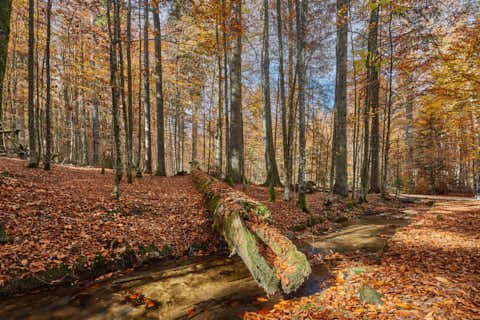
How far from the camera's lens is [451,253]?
4254 mm

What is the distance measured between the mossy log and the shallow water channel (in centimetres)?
32

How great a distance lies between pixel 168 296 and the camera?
3.83 meters

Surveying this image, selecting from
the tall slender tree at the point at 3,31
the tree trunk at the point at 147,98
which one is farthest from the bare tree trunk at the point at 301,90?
the tree trunk at the point at 147,98

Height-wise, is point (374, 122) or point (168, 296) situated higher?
point (374, 122)

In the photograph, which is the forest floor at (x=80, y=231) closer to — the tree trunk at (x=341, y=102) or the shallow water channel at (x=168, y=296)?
the shallow water channel at (x=168, y=296)

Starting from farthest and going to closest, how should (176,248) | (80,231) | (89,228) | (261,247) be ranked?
(176,248) → (89,228) → (80,231) → (261,247)

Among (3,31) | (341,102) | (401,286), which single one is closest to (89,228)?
(3,31)

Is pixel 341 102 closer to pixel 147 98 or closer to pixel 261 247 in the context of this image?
pixel 261 247

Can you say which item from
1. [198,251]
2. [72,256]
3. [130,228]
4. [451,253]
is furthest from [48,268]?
[451,253]

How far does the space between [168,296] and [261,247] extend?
Answer: 5.97ft

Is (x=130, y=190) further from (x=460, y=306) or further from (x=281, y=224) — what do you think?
(x=460, y=306)

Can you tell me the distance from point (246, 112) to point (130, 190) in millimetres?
16094

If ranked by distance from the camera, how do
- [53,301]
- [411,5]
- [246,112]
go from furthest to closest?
[246,112] → [411,5] → [53,301]

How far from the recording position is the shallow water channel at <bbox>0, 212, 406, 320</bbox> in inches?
131
